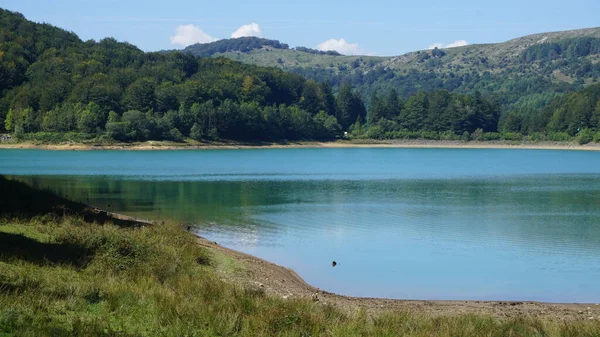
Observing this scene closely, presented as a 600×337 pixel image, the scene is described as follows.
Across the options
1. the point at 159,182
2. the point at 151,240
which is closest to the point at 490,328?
the point at 151,240

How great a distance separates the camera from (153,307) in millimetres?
13328

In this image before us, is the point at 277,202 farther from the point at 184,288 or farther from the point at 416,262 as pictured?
the point at 184,288

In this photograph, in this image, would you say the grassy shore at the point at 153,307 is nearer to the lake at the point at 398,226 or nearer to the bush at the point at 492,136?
the lake at the point at 398,226

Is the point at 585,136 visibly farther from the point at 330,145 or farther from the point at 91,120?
the point at 91,120

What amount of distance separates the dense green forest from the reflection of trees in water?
7965cm

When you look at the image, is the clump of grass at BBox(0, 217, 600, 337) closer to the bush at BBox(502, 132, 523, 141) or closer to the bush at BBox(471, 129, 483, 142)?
the bush at BBox(502, 132, 523, 141)

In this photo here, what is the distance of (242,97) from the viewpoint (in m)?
173

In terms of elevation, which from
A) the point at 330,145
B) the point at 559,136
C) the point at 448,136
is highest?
the point at 559,136

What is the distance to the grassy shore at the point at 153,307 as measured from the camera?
39.5ft

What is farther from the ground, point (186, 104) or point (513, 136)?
point (186, 104)

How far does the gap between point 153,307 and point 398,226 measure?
2329cm

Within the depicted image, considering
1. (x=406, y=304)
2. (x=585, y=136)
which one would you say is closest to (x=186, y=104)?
(x=585, y=136)

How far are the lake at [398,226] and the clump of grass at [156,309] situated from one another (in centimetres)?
648

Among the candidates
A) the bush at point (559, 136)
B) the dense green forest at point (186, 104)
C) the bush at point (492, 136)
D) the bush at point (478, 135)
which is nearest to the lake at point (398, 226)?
the dense green forest at point (186, 104)
